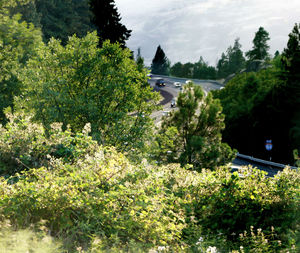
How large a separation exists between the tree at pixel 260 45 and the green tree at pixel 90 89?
239 feet

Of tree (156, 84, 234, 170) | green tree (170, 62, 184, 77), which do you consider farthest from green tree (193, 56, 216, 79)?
tree (156, 84, 234, 170)

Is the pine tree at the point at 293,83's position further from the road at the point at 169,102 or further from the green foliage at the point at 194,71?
the green foliage at the point at 194,71

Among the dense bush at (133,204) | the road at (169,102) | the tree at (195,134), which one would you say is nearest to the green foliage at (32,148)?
the dense bush at (133,204)

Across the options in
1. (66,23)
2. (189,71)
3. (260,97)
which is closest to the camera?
(260,97)

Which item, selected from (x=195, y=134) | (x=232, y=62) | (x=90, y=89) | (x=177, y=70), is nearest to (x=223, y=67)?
(x=232, y=62)

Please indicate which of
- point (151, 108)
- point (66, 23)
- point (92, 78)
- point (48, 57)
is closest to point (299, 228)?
point (151, 108)

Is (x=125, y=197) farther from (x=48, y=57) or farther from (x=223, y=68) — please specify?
(x=223, y=68)

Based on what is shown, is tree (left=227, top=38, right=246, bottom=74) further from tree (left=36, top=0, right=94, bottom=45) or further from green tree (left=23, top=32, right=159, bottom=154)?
green tree (left=23, top=32, right=159, bottom=154)

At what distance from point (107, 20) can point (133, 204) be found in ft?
83.8

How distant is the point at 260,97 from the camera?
3975 cm

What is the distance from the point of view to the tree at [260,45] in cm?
7794

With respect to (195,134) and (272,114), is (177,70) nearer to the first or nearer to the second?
(272,114)

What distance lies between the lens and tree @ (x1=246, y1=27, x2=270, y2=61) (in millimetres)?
77938

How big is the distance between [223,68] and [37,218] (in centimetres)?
10910
